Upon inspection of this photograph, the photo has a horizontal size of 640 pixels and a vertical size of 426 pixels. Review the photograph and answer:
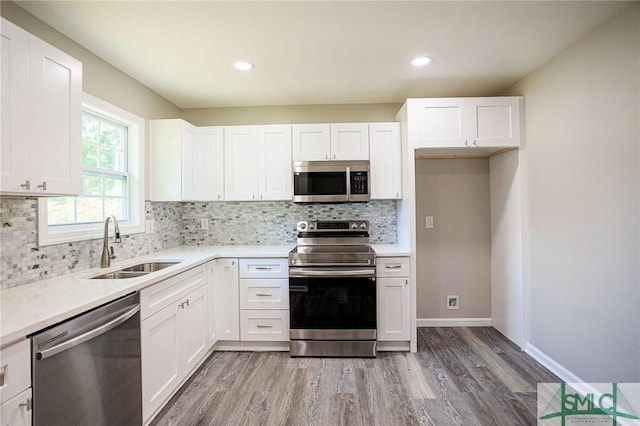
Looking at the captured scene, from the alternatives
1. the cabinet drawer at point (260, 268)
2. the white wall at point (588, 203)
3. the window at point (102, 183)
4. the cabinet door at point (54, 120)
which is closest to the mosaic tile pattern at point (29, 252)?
the window at point (102, 183)

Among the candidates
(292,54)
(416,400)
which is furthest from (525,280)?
(292,54)

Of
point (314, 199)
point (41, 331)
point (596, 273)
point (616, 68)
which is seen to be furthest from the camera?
point (314, 199)

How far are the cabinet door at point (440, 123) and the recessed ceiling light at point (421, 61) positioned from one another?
15.7 inches

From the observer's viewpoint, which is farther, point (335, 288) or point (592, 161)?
point (335, 288)

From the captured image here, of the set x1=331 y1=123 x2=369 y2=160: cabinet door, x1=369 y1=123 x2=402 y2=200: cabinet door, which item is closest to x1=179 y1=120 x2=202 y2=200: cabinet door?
x1=331 y1=123 x2=369 y2=160: cabinet door

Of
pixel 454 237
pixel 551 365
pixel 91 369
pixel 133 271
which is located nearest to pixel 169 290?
pixel 133 271

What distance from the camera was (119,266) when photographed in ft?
7.09

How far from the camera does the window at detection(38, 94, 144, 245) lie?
6.36 ft

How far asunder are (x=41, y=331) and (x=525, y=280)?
10.6 ft

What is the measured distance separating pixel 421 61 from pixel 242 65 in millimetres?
1404

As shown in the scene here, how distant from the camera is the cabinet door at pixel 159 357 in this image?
1.74 meters

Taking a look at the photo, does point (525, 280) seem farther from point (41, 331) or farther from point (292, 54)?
point (41, 331)

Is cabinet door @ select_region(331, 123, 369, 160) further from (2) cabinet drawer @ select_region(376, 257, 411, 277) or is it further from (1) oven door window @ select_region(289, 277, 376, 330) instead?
(1) oven door window @ select_region(289, 277, 376, 330)

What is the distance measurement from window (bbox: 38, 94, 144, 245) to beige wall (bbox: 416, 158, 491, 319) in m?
2.76
